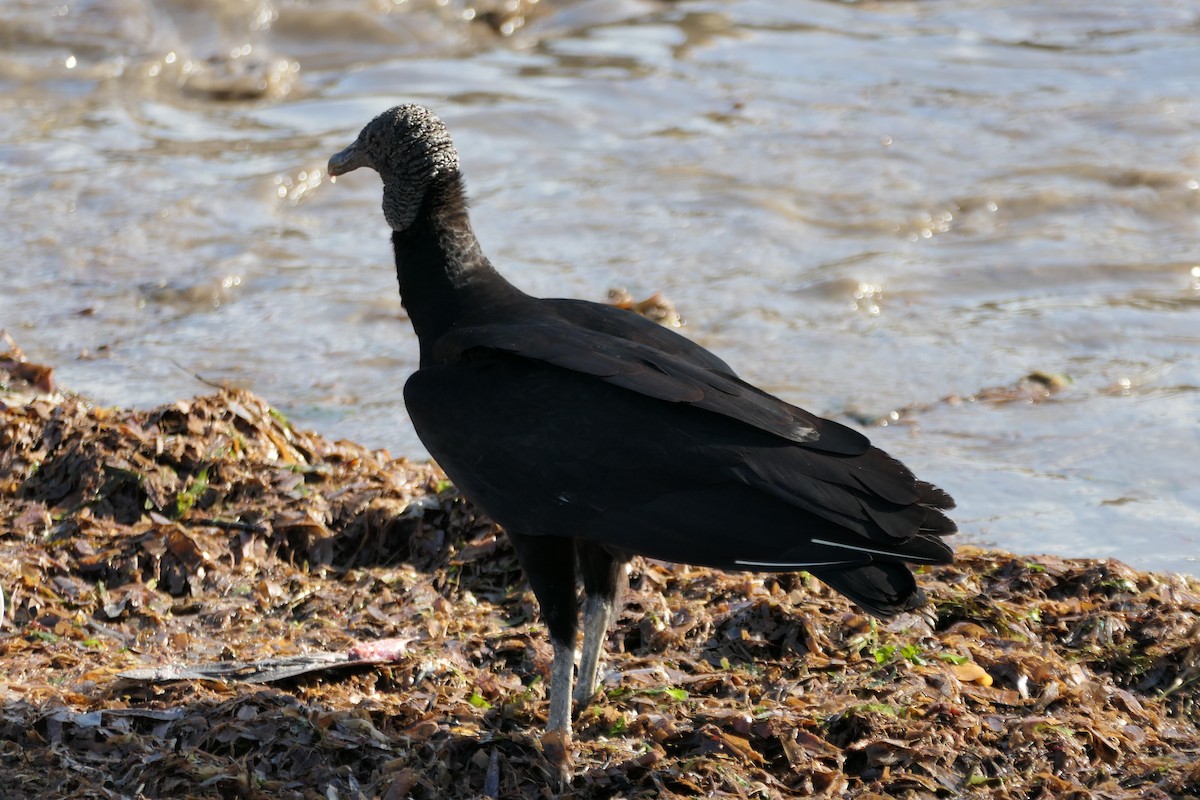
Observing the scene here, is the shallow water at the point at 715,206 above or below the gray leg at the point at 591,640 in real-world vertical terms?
above

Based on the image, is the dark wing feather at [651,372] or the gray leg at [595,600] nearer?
the dark wing feather at [651,372]

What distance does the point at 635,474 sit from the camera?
137 inches

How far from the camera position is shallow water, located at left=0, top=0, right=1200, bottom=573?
6289mm

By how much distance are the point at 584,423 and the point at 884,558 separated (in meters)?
0.80

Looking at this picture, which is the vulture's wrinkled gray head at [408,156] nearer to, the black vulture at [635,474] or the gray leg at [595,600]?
the black vulture at [635,474]

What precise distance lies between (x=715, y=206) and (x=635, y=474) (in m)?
5.50

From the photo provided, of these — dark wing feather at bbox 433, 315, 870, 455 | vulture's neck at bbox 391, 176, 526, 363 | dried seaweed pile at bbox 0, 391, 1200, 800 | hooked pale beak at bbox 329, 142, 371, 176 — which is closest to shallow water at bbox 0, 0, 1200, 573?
dried seaweed pile at bbox 0, 391, 1200, 800

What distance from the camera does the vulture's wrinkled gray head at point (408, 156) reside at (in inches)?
161

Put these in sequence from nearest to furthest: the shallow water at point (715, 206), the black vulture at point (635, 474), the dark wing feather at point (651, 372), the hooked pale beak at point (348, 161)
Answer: the black vulture at point (635, 474) < the dark wing feather at point (651, 372) < the hooked pale beak at point (348, 161) < the shallow water at point (715, 206)

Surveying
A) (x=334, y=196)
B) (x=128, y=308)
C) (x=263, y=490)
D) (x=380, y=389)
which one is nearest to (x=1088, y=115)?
(x=334, y=196)

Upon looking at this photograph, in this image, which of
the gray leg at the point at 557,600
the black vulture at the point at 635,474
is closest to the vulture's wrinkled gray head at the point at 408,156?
the black vulture at the point at 635,474

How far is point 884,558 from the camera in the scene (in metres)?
3.35

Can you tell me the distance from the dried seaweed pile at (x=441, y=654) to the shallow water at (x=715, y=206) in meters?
0.93

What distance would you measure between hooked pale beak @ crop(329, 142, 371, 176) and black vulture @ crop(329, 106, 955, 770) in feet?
2.46
